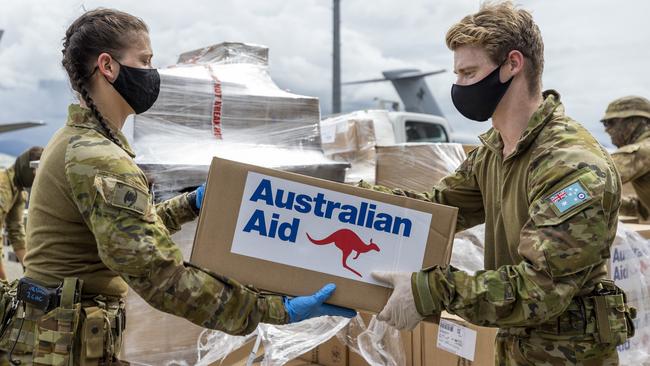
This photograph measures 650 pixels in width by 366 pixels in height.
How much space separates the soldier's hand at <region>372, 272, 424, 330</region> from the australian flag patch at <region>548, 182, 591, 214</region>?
448 millimetres

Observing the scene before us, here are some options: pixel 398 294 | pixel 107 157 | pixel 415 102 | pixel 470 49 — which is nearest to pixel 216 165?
pixel 107 157

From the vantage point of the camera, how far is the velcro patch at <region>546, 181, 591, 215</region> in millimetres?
1520

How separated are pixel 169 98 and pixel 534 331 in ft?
6.99

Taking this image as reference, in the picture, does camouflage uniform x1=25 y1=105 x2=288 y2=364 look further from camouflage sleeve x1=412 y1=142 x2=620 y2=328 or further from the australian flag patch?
the australian flag patch

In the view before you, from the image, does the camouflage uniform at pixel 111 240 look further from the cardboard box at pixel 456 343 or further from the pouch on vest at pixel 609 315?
the cardboard box at pixel 456 343

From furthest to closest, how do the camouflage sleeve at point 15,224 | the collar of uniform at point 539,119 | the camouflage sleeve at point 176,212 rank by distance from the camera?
the camouflage sleeve at point 15,224, the camouflage sleeve at point 176,212, the collar of uniform at point 539,119

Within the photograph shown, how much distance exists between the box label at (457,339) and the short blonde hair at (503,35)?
118 centimetres

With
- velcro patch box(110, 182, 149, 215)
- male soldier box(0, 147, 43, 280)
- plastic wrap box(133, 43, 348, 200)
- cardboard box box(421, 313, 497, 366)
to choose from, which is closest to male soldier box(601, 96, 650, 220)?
plastic wrap box(133, 43, 348, 200)

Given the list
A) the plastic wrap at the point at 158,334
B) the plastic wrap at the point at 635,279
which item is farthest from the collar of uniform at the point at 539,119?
the plastic wrap at the point at 158,334

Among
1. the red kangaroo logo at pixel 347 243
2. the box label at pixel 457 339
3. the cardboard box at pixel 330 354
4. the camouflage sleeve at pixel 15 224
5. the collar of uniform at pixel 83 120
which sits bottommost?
the cardboard box at pixel 330 354

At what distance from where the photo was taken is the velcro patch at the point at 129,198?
1.58 meters

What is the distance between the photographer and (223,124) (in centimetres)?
323

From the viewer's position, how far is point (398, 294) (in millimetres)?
1639

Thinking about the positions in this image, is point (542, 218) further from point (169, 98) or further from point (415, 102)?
point (415, 102)
